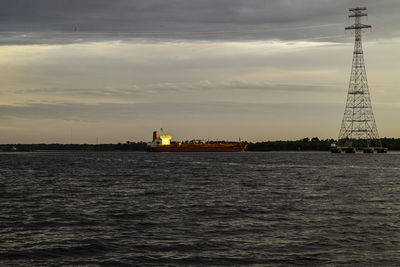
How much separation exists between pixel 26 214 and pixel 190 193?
54.2 ft

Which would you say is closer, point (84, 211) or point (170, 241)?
point (170, 241)

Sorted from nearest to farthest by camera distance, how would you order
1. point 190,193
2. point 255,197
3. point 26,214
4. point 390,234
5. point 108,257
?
point 108,257
point 390,234
point 26,214
point 255,197
point 190,193

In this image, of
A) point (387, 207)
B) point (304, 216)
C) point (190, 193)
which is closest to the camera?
point (304, 216)

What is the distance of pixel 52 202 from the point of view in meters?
37.8

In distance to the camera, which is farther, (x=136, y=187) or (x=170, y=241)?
(x=136, y=187)

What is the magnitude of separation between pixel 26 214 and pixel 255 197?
18.6 m

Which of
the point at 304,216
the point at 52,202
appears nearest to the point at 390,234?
the point at 304,216

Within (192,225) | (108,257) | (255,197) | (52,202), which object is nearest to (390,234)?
(192,225)

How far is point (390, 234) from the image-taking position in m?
23.8

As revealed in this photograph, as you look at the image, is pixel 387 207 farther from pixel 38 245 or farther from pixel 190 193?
pixel 38 245

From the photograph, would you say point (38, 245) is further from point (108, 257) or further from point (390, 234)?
point (390, 234)

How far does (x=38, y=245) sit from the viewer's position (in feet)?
71.1

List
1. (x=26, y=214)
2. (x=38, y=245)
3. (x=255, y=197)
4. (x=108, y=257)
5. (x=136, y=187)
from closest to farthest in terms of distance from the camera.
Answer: (x=108, y=257)
(x=38, y=245)
(x=26, y=214)
(x=255, y=197)
(x=136, y=187)

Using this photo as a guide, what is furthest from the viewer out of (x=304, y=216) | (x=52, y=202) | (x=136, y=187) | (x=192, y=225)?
(x=136, y=187)
